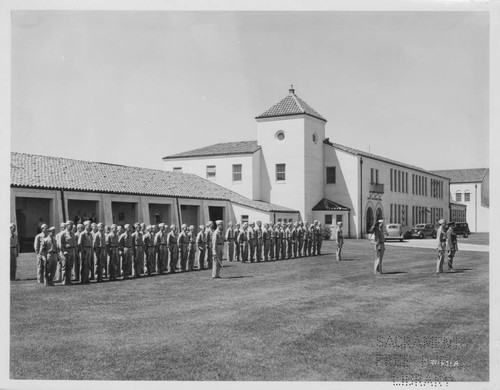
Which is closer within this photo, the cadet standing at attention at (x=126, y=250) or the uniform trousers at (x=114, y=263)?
the uniform trousers at (x=114, y=263)

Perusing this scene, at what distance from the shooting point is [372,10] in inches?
337

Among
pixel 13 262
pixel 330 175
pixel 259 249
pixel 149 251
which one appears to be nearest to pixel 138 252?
pixel 149 251

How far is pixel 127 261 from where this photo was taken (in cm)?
1362

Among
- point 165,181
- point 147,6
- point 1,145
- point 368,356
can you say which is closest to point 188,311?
point 368,356

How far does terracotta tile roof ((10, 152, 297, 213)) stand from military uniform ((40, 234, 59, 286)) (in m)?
2.07

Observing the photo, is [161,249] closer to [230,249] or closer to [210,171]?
[230,249]

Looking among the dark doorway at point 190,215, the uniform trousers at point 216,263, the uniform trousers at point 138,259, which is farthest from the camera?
the dark doorway at point 190,215

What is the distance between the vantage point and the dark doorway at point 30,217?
62.6ft

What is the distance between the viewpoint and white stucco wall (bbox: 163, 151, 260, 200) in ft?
91.2

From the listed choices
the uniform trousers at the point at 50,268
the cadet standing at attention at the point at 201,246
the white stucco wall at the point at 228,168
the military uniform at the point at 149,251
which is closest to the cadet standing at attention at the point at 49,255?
the uniform trousers at the point at 50,268

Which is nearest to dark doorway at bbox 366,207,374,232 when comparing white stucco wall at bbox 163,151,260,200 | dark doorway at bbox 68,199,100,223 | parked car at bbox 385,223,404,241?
parked car at bbox 385,223,404,241

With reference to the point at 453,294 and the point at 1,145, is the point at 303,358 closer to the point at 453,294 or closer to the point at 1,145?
the point at 453,294

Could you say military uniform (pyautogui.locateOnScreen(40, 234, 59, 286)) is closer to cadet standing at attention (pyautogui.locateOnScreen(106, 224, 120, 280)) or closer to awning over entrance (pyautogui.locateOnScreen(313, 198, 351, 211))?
cadet standing at attention (pyautogui.locateOnScreen(106, 224, 120, 280))

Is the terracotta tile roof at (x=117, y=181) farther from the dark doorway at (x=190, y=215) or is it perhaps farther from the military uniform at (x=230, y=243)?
the military uniform at (x=230, y=243)
